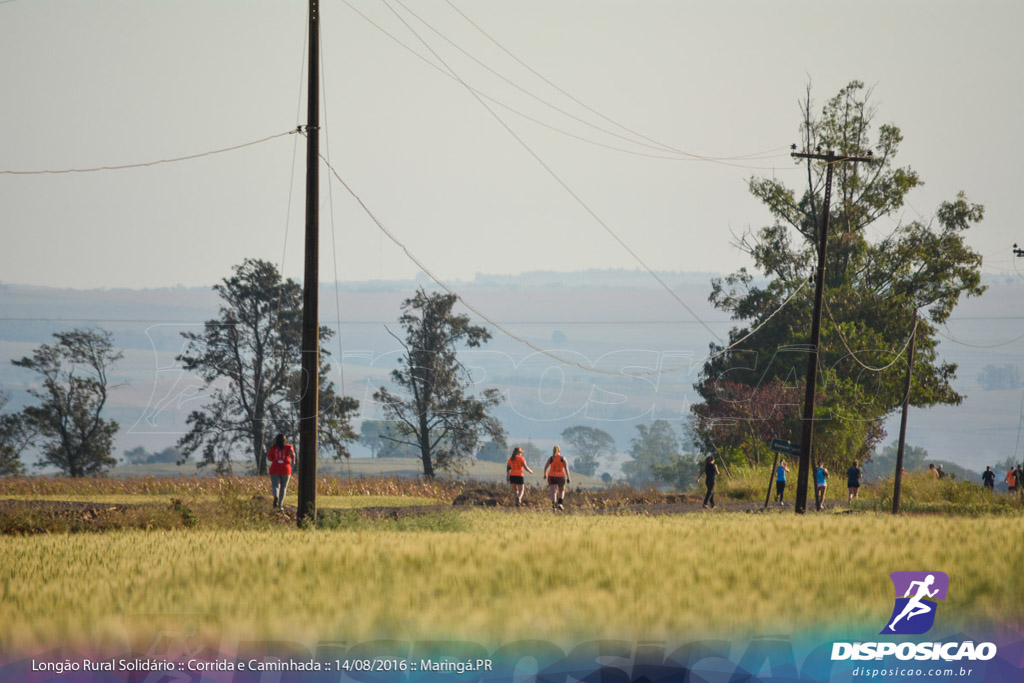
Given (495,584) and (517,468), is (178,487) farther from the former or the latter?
(495,584)

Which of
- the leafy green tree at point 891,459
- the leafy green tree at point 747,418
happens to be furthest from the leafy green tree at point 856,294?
the leafy green tree at point 891,459

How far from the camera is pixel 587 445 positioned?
194 meters

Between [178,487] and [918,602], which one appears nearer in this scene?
[918,602]

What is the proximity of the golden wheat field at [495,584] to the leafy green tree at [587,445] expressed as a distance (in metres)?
172

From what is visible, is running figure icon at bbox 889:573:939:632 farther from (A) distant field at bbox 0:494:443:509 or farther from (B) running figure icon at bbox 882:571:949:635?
(A) distant field at bbox 0:494:443:509

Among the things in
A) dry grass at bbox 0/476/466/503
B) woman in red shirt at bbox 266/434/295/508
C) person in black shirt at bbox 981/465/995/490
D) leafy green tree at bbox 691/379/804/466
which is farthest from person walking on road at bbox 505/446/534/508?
person in black shirt at bbox 981/465/995/490

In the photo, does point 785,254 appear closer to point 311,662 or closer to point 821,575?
point 821,575

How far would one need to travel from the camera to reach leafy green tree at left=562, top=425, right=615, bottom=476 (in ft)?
620

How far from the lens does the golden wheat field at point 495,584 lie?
8312mm

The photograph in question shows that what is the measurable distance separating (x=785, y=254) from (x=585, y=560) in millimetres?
52085

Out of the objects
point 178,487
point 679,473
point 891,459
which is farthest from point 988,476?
point 891,459

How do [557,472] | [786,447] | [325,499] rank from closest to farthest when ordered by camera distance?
[557,472]
[786,447]
[325,499]

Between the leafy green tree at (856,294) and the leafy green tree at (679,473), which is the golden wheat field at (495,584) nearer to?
the leafy green tree at (856,294)

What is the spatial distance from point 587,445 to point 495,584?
18541 centimetres
